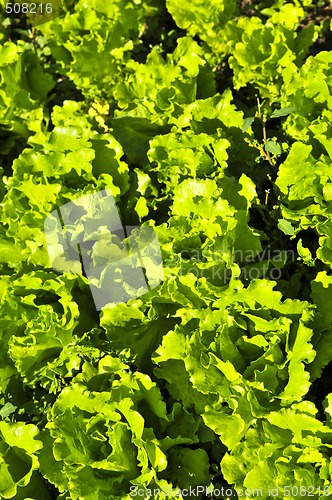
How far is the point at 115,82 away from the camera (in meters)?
4.08

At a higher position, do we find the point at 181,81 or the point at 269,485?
the point at 181,81

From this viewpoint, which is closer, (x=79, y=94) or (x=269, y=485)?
(x=269, y=485)

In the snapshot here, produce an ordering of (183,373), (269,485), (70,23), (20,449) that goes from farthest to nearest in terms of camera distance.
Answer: (70,23)
(183,373)
(20,449)
(269,485)

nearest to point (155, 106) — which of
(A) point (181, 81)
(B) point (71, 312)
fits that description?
(A) point (181, 81)

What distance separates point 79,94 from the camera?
15.5ft

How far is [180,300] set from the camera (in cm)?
263

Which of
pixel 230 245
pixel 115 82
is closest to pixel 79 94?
pixel 115 82

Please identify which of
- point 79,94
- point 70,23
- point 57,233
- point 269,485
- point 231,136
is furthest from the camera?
point 79,94

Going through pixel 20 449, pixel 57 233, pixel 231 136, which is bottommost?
pixel 20 449

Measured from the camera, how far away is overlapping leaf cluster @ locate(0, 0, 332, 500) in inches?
92.6

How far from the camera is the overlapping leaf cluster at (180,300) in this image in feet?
7.72

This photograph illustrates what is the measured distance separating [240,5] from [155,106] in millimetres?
2253

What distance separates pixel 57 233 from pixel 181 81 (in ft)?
4.06

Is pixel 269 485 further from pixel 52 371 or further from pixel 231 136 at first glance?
pixel 231 136
